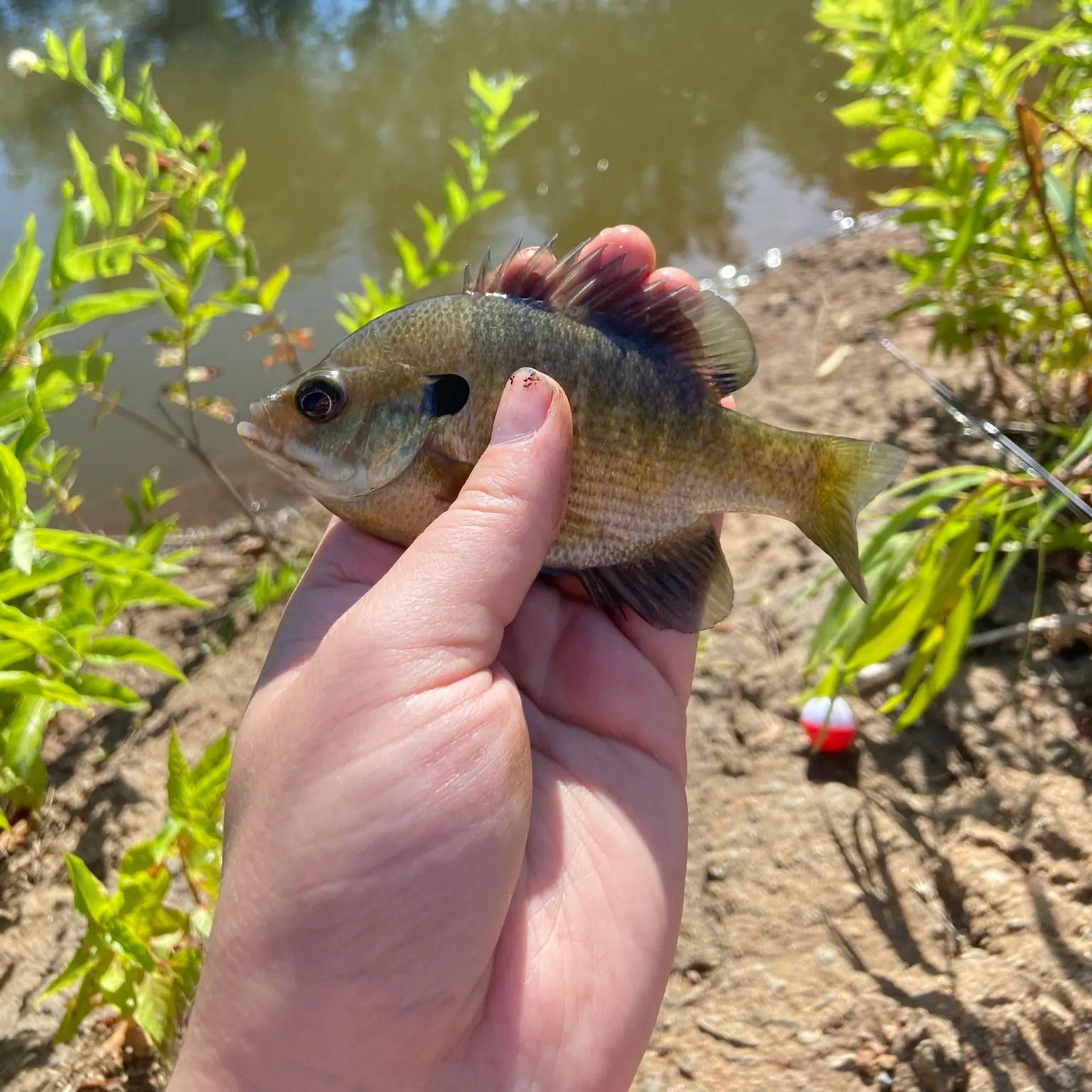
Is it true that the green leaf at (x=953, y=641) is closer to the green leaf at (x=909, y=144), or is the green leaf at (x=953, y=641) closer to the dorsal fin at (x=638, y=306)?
the dorsal fin at (x=638, y=306)

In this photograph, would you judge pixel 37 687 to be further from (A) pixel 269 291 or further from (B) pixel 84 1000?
(A) pixel 269 291

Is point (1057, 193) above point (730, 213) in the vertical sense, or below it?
below

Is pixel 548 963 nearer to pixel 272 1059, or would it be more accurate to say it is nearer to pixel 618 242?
pixel 272 1059

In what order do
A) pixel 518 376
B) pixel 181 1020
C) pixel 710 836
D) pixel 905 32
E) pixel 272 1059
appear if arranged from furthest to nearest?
pixel 905 32
pixel 710 836
pixel 181 1020
pixel 518 376
pixel 272 1059

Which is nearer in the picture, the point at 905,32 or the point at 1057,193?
the point at 1057,193

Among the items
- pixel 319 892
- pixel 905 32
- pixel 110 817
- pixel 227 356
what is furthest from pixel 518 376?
pixel 227 356

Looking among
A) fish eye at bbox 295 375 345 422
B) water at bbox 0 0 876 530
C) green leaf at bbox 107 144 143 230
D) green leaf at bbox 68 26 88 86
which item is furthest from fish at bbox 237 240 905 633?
water at bbox 0 0 876 530
